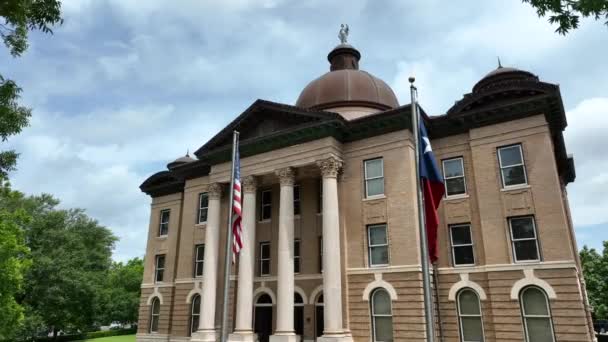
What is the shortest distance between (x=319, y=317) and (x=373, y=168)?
333 inches

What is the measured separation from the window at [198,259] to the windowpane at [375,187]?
12.6 meters

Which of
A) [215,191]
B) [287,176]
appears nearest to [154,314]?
[215,191]

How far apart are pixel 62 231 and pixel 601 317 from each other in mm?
55790

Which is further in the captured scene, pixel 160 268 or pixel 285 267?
pixel 160 268

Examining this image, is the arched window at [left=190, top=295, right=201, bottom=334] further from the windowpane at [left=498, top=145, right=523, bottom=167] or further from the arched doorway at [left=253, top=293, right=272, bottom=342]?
the windowpane at [left=498, top=145, right=523, bottom=167]

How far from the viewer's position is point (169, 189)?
33375mm

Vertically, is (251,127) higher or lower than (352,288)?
higher

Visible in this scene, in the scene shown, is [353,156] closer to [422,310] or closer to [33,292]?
[422,310]

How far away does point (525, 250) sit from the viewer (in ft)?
62.1

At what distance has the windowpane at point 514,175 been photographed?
65.3 feet

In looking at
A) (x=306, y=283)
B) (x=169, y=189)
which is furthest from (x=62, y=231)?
(x=306, y=283)

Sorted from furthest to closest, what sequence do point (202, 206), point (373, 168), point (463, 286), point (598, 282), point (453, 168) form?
point (598, 282)
point (202, 206)
point (373, 168)
point (453, 168)
point (463, 286)

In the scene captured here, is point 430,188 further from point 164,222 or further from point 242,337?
point 164,222

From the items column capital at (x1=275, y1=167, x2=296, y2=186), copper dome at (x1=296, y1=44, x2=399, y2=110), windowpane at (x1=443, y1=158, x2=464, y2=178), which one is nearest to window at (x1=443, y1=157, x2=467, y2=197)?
windowpane at (x1=443, y1=158, x2=464, y2=178)
